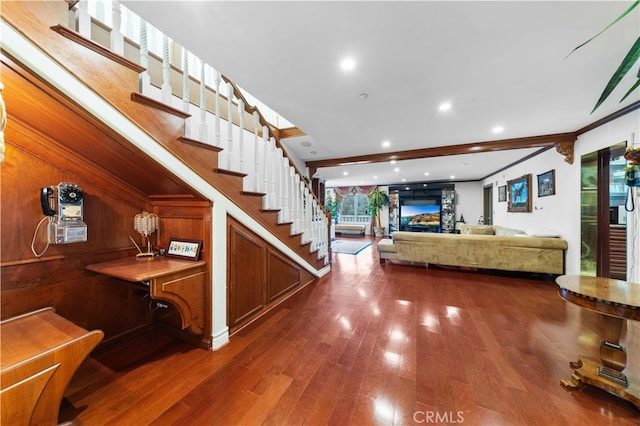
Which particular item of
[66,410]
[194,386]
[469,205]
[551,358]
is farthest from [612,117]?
[469,205]

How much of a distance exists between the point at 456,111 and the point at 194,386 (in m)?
3.59

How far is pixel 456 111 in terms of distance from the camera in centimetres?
263

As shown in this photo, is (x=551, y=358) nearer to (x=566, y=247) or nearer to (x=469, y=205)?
(x=566, y=247)

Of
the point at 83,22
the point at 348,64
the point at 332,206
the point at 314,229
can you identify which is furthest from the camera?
the point at 332,206

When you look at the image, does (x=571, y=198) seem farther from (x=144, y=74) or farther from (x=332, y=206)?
(x=332, y=206)

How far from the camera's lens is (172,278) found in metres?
1.65

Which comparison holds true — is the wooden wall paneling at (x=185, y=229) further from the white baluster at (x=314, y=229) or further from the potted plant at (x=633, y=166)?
the potted plant at (x=633, y=166)

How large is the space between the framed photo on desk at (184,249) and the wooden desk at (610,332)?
9.02ft

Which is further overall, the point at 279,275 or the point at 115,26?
the point at 279,275

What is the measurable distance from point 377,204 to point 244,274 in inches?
304

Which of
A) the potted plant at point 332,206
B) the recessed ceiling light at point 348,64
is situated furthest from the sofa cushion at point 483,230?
the recessed ceiling light at point 348,64

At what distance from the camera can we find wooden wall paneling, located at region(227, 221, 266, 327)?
209cm

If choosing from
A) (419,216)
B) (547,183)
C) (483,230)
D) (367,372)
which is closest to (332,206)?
(419,216)

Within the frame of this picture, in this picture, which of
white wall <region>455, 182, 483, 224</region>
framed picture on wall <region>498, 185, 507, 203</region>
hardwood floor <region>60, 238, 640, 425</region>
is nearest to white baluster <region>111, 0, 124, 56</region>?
hardwood floor <region>60, 238, 640, 425</region>
